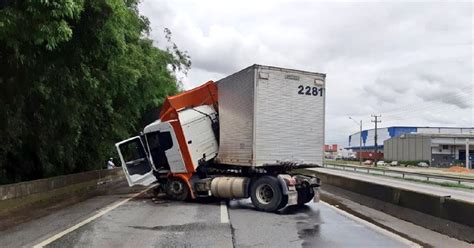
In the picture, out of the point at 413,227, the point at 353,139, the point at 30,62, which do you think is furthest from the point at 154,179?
the point at 353,139

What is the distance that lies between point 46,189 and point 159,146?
4.18 m

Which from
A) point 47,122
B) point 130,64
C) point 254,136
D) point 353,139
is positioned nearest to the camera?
point 254,136

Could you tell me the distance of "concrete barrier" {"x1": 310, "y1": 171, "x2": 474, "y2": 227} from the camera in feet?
31.3

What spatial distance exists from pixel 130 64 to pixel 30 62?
7.51 metres

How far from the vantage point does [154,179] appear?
18391 millimetres

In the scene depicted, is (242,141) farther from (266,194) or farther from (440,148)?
(440,148)

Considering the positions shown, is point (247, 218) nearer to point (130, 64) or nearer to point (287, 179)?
point (287, 179)

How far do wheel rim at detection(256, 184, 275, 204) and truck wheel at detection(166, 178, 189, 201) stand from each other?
3.14m

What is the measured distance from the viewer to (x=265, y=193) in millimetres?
14906

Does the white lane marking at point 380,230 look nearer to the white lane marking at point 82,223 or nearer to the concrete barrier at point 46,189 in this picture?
the white lane marking at point 82,223

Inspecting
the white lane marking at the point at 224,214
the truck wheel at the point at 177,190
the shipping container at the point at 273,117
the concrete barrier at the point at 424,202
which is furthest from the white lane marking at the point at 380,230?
the truck wheel at the point at 177,190

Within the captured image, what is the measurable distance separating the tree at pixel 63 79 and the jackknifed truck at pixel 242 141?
254 cm

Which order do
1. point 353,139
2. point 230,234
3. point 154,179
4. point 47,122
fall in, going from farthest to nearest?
point 353,139 → point 154,179 → point 47,122 → point 230,234

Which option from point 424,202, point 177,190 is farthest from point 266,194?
point 424,202
